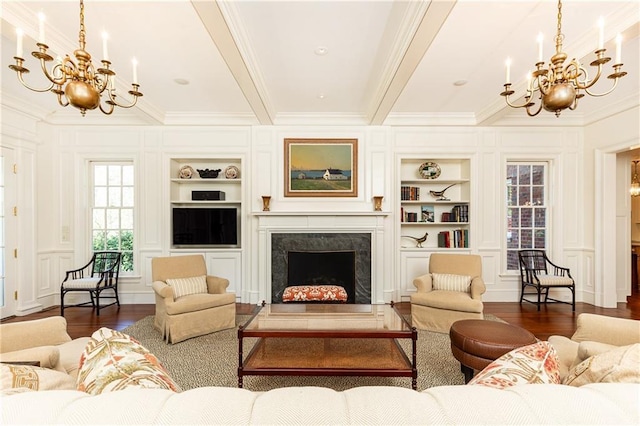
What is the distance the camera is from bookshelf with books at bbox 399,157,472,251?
488cm

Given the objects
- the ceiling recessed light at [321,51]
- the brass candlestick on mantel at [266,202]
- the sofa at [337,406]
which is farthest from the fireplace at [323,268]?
the sofa at [337,406]

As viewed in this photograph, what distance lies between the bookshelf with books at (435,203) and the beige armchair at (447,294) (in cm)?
94

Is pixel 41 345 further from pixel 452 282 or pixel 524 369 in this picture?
pixel 452 282

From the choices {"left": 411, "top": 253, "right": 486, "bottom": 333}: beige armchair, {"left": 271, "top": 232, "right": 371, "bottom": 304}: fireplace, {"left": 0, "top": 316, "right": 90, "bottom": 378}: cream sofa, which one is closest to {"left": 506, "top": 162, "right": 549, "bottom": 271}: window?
{"left": 411, "top": 253, "right": 486, "bottom": 333}: beige armchair

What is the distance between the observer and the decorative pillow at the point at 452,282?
3.68 m

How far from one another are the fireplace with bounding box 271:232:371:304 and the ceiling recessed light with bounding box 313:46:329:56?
2.49m

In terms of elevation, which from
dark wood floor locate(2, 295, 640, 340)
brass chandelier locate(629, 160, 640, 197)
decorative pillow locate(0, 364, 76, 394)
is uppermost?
brass chandelier locate(629, 160, 640, 197)

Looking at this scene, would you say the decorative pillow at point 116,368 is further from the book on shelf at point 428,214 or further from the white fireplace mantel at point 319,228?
the book on shelf at point 428,214

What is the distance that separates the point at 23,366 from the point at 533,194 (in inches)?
235

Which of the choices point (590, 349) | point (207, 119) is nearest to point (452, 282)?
point (590, 349)

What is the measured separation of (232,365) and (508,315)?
3.52 metres

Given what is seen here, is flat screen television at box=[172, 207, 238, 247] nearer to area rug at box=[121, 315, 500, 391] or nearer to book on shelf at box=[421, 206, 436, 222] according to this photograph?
area rug at box=[121, 315, 500, 391]

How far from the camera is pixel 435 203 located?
199 inches

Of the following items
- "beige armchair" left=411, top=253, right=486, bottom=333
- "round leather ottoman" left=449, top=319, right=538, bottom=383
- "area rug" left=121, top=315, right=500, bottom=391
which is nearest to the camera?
"round leather ottoman" left=449, top=319, right=538, bottom=383
